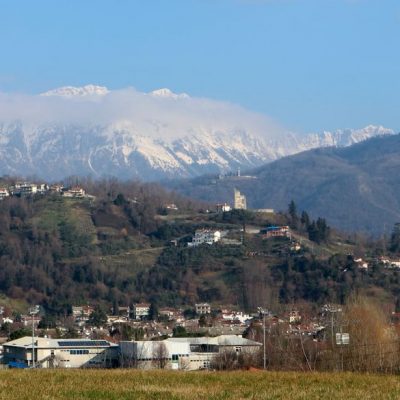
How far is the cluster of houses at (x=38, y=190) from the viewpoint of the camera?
583ft

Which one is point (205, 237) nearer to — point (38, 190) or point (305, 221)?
point (305, 221)

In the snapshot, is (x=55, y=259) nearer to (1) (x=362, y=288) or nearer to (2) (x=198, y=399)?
(1) (x=362, y=288)

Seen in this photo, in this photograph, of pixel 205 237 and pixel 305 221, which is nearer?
pixel 205 237

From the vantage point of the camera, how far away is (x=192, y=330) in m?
96.4

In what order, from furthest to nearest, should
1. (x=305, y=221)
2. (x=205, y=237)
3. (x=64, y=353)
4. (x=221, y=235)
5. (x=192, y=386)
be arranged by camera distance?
(x=305, y=221) < (x=221, y=235) < (x=205, y=237) < (x=64, y=353) < (x=192, y=386)

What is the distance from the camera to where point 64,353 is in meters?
66.9

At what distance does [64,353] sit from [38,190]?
11636 cm

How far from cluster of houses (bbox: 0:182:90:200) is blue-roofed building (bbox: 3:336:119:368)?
10834 centimetres

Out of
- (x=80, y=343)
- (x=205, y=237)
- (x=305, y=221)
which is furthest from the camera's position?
(x=305, y=221)

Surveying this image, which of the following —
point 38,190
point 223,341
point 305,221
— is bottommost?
point 223,341

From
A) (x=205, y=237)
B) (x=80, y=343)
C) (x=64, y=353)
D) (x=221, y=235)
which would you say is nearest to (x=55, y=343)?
(x=80, y=343)

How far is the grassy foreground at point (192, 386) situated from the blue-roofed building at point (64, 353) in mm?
36159

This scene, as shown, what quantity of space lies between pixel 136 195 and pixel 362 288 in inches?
2887

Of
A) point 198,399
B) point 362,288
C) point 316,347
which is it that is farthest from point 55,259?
point 198,399
